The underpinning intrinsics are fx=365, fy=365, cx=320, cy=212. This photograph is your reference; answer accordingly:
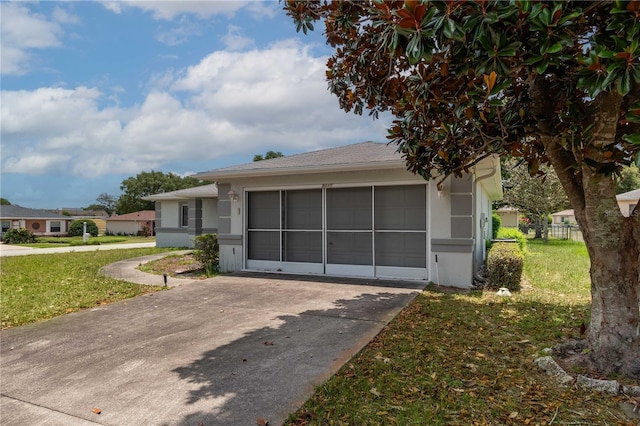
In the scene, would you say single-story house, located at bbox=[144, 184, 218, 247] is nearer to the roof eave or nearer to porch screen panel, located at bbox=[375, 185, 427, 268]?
the roof eave

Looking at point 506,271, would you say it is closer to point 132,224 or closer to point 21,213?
point 132,224

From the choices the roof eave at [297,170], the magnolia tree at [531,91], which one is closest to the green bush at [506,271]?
the roof eave at [297,170]

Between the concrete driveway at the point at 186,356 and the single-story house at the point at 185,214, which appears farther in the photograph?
the single-story house at the point at 185,214

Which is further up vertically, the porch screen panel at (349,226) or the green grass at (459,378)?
the porch screen panel at (349,226)

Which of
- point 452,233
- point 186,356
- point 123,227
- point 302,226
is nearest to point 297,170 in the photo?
point 302,226

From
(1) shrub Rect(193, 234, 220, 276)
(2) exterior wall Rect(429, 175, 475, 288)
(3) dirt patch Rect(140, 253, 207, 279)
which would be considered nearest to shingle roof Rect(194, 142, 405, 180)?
(2) exterior wall Rect(429, 175, 475, 288)

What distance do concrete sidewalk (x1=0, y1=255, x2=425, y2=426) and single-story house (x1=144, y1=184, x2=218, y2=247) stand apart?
10.4 metres

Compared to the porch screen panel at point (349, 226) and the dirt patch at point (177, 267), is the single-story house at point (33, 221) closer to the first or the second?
the dirt patch at point (177, 267)

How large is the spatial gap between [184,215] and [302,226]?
39.6 feet

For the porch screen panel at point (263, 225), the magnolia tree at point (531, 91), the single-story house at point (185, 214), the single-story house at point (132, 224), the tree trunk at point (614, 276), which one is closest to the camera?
the magnolia tree at point (531, 91)

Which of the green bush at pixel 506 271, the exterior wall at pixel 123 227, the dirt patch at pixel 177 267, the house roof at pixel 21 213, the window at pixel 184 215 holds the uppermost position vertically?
the house roof at pixel 21 213

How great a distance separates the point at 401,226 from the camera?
8.66 metres

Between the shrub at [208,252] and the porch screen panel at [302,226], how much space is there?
2.36 m

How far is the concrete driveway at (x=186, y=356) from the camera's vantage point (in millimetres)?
3166
